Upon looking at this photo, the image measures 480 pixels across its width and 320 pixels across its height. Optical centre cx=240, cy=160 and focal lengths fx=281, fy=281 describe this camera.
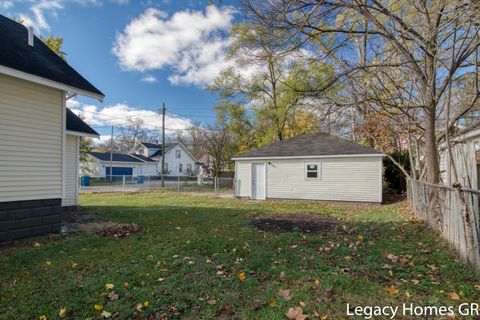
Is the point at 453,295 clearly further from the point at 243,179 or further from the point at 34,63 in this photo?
the point at 243,179

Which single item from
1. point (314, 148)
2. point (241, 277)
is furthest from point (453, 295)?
point (314, 148)

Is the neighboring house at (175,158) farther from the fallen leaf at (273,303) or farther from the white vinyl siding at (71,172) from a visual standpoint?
the fallen leaf at (273,303)

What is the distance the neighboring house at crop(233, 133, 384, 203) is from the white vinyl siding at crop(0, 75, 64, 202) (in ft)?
35.2

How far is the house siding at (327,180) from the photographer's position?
1351cm

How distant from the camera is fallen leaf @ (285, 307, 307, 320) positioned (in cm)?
279

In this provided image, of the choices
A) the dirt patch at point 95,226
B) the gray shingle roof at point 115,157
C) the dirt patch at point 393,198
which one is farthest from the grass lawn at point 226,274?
the gray shingle roof at point 115,157

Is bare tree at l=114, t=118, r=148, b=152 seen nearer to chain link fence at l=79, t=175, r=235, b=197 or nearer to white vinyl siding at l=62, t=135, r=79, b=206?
chain link fence at l=79, t=175, r=235, b=197

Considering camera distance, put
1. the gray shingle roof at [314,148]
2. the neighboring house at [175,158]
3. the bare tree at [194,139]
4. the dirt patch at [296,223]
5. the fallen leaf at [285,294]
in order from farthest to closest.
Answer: the neighboring house at [175,158] → the bare tree at [194,139] → the gray shingle roof at [314,148] → the dirt patch at [296,223] → the fallen leaf at [285,294]

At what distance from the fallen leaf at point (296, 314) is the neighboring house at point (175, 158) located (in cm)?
4524

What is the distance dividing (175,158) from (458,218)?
4627cm

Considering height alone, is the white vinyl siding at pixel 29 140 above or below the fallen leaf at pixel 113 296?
above

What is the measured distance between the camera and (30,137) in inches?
243

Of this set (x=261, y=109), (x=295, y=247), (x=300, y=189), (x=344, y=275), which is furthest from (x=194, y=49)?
(x=344, y=275)

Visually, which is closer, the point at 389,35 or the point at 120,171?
the point at 389,35
